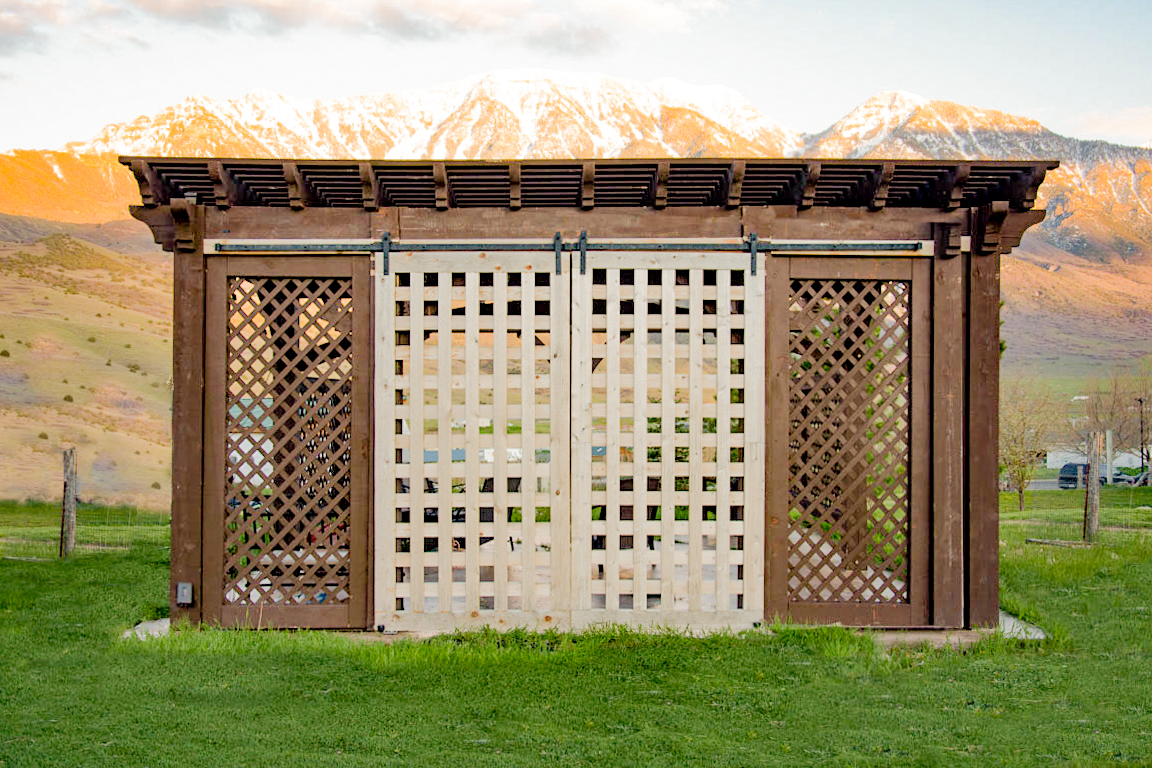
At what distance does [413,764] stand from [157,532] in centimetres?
1091

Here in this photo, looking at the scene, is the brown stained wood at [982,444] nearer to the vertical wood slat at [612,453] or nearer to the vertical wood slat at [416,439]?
the vertical wood slat at [612,453]

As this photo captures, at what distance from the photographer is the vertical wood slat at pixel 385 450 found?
6.99 m

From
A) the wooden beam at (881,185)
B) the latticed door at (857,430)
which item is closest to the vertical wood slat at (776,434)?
the latticed door at (857,430)

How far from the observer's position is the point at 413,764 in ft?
14.9

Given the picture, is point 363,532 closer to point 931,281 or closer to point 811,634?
point 811,634

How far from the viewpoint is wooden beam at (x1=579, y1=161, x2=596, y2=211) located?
6820 mm

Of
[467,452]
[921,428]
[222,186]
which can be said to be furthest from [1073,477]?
[222,186]

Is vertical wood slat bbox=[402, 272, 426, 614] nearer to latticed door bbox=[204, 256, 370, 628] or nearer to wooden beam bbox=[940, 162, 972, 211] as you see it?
latticed door bbox=[204, 256, 370, 628]

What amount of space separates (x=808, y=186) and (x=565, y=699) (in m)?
3.67

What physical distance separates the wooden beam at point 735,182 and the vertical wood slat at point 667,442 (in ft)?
2.06

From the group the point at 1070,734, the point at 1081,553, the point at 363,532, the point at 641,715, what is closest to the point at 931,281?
the point at 1070,734

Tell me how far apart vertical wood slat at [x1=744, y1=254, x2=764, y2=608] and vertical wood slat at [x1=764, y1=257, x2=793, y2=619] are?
4 centimetres

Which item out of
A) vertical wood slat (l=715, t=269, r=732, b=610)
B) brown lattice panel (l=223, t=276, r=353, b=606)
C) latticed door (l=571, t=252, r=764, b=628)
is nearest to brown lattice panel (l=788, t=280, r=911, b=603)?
latticed door (l=571, t=252, r=764, b=628)

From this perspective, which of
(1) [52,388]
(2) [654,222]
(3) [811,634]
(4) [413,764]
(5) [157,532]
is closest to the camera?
(4) [413,764]
